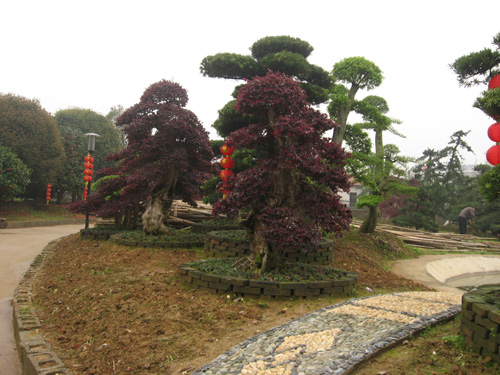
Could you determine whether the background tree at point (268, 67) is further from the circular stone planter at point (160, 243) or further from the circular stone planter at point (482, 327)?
the circular stone planter at point (482, 327)

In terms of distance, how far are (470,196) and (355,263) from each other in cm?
1727

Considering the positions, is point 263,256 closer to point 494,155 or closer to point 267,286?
point 267,286

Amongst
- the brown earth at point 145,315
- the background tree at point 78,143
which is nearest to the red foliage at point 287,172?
the brown earth at point 145,315

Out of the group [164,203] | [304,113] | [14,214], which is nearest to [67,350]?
[304,113]

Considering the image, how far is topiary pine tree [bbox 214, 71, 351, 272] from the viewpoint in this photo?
5453 millimetres

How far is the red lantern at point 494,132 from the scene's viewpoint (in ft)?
17.0

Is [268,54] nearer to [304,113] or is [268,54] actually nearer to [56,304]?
[304,113]

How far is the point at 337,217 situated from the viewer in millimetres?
5566

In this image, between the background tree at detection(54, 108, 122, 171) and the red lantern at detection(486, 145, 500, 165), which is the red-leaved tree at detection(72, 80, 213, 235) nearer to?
the red lantern at detection(486, 145, 500, 165)

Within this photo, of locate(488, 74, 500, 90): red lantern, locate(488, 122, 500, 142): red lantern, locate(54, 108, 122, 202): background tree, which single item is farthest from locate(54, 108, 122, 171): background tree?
locate(488, 74, 500, 90): red lantern

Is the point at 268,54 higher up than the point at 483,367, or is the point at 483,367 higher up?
the point at 268,54

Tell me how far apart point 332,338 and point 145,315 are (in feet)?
7.88

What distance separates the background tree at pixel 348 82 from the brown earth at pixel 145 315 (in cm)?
527

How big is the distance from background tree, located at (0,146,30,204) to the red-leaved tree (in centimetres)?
1110
